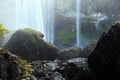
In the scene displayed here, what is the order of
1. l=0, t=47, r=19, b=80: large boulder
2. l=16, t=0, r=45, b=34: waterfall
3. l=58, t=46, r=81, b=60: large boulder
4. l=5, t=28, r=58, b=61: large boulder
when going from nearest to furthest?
l=0, t=47, r=19, b=80: large boulder, l=5, t=28, r=58, b=61: large boulder, l=58, t=46, r=81, b=60: large boulder, l=16, t=0, r=45, b=34: waterfall

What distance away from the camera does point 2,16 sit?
9619cm

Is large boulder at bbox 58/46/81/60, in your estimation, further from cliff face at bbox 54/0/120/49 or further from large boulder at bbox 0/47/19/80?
cliff face at bbox 54/0/120/49

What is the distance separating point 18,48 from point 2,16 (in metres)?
49.1

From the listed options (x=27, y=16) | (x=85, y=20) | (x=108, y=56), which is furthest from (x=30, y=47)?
(x=85, y=20)

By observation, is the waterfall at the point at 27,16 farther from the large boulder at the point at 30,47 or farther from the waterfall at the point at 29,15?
the large boulder at the point at 30,47

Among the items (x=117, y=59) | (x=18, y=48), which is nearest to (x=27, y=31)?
(x=18, y=48)

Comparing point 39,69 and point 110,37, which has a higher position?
point 110,37

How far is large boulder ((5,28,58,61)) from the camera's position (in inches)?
1892

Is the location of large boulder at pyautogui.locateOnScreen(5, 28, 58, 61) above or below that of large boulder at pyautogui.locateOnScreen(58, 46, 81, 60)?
above

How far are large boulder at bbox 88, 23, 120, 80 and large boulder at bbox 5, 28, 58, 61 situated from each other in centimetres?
1118

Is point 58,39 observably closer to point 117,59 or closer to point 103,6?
point 103,6

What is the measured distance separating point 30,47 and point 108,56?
14369 mm

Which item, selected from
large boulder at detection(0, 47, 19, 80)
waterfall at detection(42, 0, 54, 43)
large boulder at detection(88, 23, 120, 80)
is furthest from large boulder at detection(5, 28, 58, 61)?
waterfall at detection(42, 0, 54, 43)

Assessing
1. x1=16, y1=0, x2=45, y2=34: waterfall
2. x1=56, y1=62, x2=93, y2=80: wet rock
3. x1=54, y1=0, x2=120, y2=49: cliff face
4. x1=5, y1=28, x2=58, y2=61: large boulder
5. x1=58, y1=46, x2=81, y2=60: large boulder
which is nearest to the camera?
x1=56, y1=62, x2=93, y2=80: wet rock
